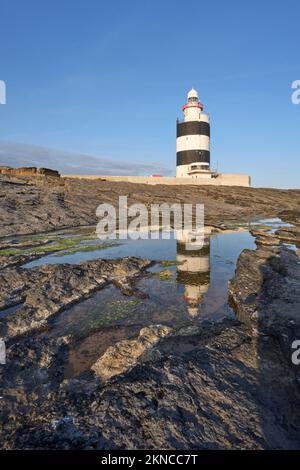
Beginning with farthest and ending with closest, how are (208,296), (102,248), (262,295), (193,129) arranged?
(193,129) < (102,248) < (208,296) < (262,295)

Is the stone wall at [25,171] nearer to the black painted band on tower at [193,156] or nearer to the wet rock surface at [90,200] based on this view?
the wet rock surface at [90,200]

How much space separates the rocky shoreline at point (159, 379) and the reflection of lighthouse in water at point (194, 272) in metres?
1.02

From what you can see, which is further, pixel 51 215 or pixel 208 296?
pixel 51 215

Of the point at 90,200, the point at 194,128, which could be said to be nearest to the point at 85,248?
the point at 90,200

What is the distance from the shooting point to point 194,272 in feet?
35.4

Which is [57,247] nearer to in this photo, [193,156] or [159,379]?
[159,379]

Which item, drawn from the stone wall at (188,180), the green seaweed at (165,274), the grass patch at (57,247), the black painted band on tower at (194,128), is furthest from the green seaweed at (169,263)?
the black painted band on tower at (194,128)

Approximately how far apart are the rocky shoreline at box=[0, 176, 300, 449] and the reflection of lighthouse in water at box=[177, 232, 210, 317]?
3.34 ft

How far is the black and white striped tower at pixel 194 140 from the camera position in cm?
4834

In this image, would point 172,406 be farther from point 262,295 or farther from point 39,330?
point 262,295

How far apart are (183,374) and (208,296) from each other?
4.08m

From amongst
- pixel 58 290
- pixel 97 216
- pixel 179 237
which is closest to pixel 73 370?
pixel 58 290

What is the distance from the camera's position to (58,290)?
803cm

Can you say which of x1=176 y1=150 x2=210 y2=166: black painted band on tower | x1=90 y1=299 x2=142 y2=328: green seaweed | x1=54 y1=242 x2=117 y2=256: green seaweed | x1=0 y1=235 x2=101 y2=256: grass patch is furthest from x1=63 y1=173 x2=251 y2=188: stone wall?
x1=90 y1=299 x2=142 y2=328: green seaweed
